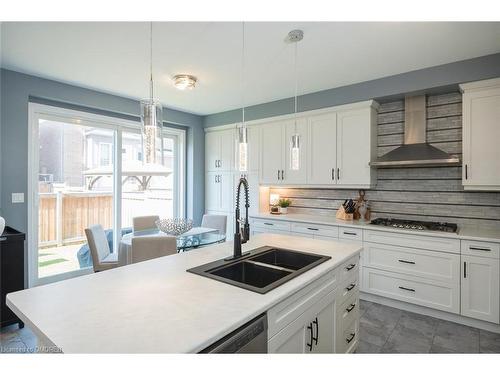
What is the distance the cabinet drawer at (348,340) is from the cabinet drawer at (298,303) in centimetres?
41

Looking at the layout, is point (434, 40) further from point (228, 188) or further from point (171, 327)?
point (228, 188)

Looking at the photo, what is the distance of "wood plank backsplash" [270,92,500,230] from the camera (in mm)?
A: 3000

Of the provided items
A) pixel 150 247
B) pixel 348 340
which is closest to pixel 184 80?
pixel 150 247

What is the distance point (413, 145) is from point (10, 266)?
4.31 m

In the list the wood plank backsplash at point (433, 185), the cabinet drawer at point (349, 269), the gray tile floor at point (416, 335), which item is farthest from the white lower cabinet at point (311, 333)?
the wood plank backsplash at point (433, 185)

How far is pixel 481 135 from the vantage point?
8.82ft

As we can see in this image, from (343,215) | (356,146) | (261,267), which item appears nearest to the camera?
(261,267)

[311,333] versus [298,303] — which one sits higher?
[298,303]

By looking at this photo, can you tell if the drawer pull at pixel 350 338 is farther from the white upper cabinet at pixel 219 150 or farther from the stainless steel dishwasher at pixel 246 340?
the white upper cabinet at pixel 219 150

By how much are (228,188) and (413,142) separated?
9.20ft

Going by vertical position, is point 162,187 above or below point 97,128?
below

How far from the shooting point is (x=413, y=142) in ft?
10.8

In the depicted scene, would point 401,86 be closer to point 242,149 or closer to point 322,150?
point 322,150
